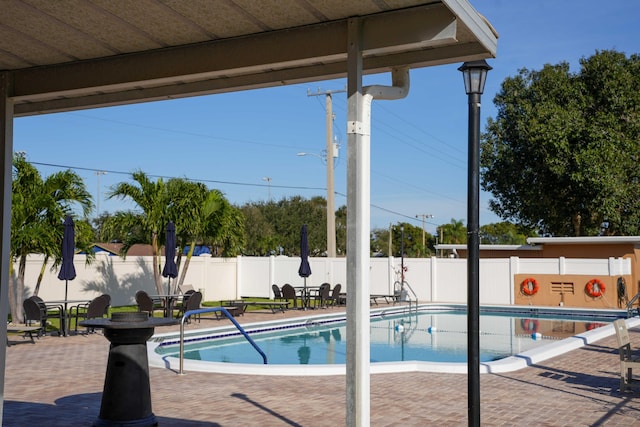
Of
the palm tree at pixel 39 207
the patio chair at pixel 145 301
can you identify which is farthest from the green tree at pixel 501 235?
the palm tree at pixel 39 207

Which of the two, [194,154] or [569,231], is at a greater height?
[194,154]

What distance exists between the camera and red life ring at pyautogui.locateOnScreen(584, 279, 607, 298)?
84.6 feet

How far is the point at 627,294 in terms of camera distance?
85.9 feet

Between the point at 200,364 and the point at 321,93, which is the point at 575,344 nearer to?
the point at 200,364

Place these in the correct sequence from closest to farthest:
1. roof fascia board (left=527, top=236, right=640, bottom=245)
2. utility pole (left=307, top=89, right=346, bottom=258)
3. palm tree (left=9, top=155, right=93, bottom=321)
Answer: palm tree (left=9, top=155, right=93, bottom=321)
roof fascia board (left=527, top=236, right=640, bottom=245)
utility pole (left=307, top=89, right=346, bottom=258)

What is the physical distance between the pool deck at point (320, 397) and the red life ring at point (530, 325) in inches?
312

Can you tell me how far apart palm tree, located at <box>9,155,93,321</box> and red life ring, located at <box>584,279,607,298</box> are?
693 inches

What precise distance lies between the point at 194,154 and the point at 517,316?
137ft

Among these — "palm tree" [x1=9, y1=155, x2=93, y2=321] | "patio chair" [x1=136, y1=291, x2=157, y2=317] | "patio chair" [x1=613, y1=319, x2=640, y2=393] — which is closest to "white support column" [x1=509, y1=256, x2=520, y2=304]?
"patio chair" [x1=136, y1=291, x2=157, y2=317]

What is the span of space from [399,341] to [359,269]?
13.2 m

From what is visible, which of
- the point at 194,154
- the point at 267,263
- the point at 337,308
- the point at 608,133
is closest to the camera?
the point at 337,308

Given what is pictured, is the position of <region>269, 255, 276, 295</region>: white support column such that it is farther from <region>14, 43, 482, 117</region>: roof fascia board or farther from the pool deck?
<region>14, 43, 482, 117</region>: roof fascia board

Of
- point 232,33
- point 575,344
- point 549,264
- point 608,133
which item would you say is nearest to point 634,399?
point 575,344

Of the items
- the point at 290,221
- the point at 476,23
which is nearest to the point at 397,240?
the point at 290,221
